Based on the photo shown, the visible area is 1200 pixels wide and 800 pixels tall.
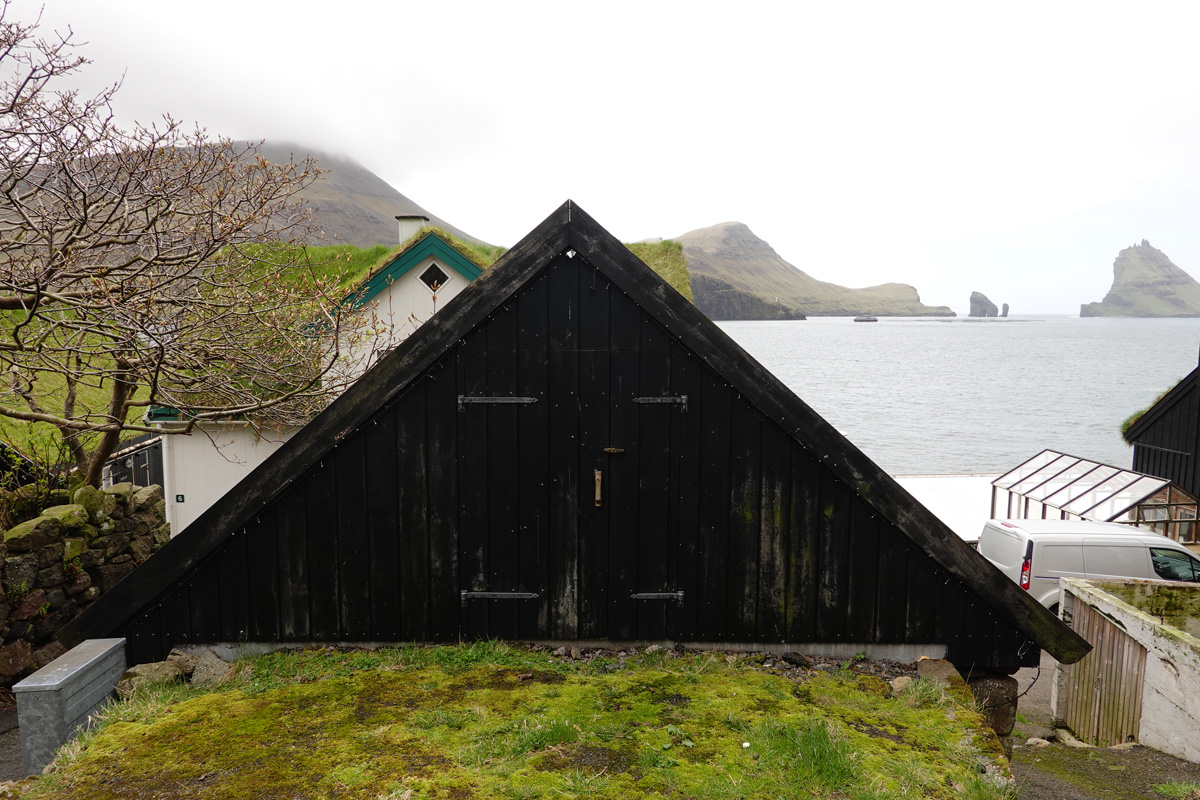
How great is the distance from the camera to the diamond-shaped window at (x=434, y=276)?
53.1 feet

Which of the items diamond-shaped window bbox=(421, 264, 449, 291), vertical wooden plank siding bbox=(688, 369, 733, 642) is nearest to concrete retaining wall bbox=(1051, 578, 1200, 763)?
vertical wooden plank siding bbox=(688, 369, 733, 642)

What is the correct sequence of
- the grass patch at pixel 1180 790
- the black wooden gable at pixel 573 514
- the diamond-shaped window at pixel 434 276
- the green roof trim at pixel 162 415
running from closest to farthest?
the black wooden gable at pixel 573 514 < the grass patch at pixel 1180 790 < the green roof trim at pixel 162 415 < the diamond-shaped window at pixel 434 276

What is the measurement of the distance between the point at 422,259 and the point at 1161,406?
2504cm

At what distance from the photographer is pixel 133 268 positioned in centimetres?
834

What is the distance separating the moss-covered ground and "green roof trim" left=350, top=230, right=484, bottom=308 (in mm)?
11238

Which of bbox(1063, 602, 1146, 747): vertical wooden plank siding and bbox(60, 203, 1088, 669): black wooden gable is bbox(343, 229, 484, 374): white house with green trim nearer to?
bbox(60, 203, 1088, 669): black wooden gable

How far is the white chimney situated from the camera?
17625 mm

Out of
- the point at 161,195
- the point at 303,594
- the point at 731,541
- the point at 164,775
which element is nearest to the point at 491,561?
the point at 303,594

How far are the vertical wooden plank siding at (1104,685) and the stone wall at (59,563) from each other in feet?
46.3

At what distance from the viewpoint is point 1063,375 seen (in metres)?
149

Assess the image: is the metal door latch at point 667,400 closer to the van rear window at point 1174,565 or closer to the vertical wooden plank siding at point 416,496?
the vertical wooden plank siding at point 416,496

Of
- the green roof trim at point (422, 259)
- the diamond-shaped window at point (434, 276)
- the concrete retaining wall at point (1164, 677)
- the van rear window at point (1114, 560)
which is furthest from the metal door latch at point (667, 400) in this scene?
the van rear window at point (1114, 560)

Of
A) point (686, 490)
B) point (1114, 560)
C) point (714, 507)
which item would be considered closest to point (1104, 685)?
point (1114, 560)

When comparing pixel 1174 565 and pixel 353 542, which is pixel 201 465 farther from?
pixel 1174 565
